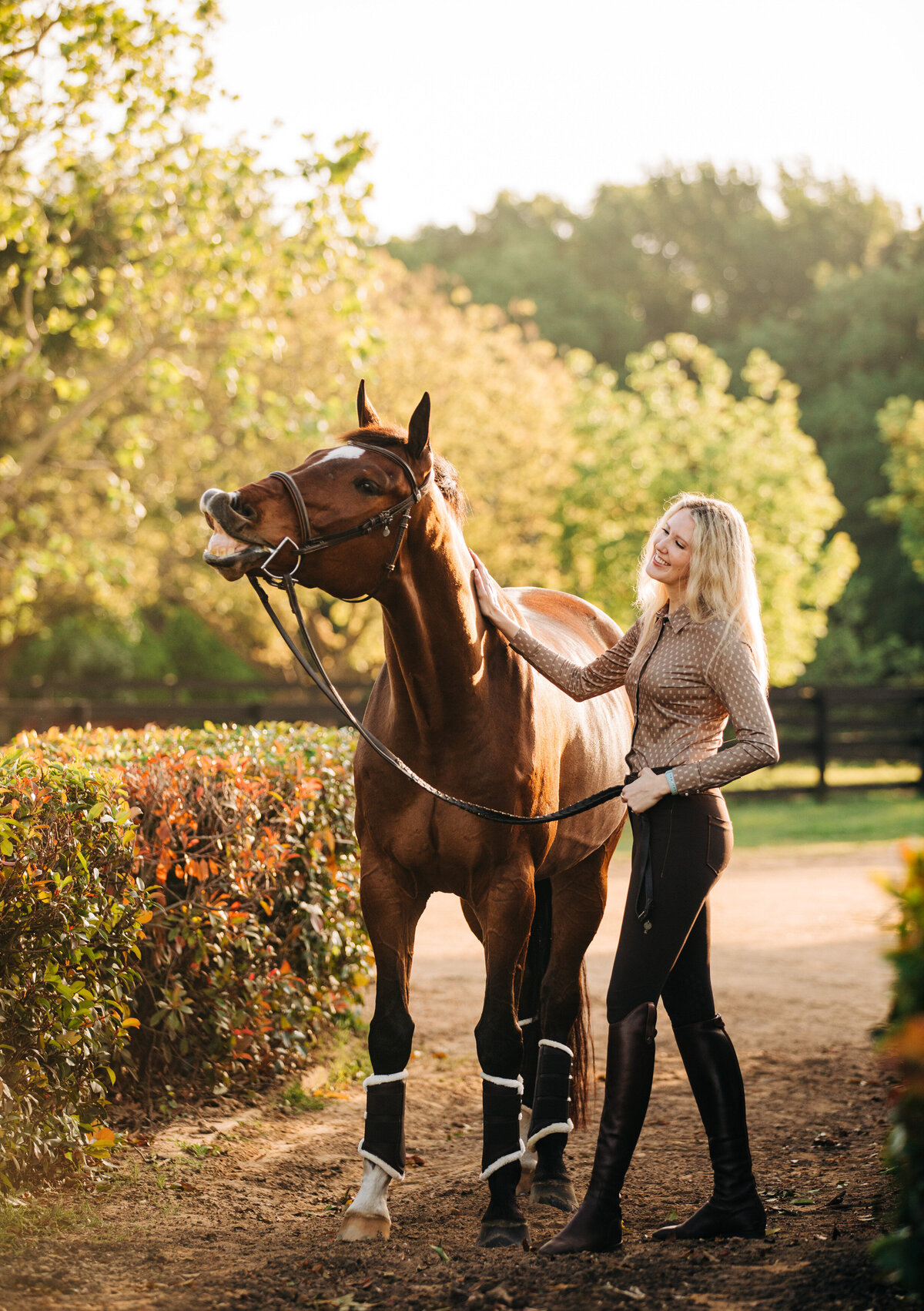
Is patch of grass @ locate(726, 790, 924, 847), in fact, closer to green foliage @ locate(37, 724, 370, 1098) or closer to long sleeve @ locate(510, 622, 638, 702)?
green foliage @ locate(37, 724, 370, 1098)

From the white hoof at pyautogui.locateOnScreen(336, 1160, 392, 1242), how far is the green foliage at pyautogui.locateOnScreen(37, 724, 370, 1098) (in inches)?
44.5

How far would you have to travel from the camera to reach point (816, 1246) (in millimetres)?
3287

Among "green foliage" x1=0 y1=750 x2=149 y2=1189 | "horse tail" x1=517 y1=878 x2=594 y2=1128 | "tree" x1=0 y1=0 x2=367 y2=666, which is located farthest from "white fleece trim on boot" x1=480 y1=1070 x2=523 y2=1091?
"tree" x1=0 y1=0 x2=367 y2=666

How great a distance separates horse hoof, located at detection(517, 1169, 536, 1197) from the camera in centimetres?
416

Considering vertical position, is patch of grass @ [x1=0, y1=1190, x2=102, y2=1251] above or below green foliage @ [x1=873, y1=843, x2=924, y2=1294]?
below

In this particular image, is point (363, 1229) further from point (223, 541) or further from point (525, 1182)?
point (223, 541)

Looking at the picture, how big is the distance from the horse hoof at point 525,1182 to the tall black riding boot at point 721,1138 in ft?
2.57

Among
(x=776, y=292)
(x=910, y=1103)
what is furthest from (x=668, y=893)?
(x=776, y=292)

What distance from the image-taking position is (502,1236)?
3467 mm

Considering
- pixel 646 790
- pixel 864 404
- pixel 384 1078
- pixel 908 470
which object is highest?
pixel 864 404

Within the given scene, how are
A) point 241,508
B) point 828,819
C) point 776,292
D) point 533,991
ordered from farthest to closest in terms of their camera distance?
point 776,292 → point 828,819 → point 533,991 → point 241,508

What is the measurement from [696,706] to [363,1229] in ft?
6.16

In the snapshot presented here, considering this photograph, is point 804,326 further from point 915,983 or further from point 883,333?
point 915,983

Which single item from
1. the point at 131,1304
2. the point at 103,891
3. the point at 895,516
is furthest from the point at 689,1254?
the point at 895,516
